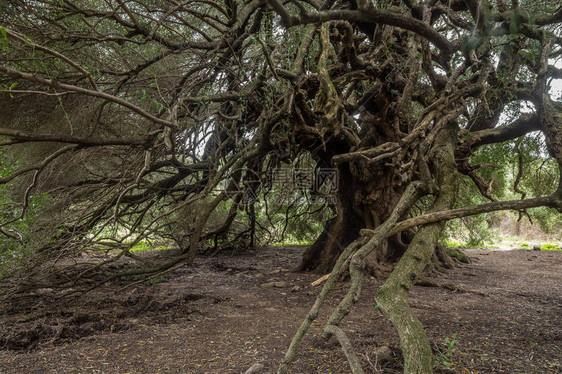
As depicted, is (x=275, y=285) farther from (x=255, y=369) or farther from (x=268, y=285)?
(x=255, y=369)

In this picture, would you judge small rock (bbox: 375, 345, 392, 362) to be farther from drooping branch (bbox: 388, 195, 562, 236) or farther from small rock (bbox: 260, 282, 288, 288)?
small rock (bbox: 260, 282, 288, 288)

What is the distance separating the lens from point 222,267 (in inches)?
237

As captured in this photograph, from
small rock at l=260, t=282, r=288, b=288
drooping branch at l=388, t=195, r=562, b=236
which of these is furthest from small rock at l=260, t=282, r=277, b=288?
drooping branch at l=388, t=195, r=562, b=236

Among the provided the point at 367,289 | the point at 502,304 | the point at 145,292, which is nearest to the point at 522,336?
the point at 502,304

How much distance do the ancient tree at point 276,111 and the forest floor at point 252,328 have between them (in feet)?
1.73

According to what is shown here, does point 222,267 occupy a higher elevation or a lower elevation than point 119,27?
lower

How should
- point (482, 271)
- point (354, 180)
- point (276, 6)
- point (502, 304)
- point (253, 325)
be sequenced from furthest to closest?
1. point (482, 271)
2. point (354, 180)
3. point (502, 304)
4. point (253, 325)
5. point (276, 6)

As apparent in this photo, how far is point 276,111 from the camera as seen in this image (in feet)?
14.3

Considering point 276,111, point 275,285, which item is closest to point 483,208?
point 276,111

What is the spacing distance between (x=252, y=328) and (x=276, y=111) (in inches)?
106

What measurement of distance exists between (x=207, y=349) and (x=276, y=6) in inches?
93.6

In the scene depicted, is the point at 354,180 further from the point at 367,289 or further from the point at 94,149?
the point at 94,149

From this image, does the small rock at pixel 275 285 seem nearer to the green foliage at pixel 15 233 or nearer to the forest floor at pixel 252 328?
the forest floor at pixel 252 328

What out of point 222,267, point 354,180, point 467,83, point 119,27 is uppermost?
point 119,27
